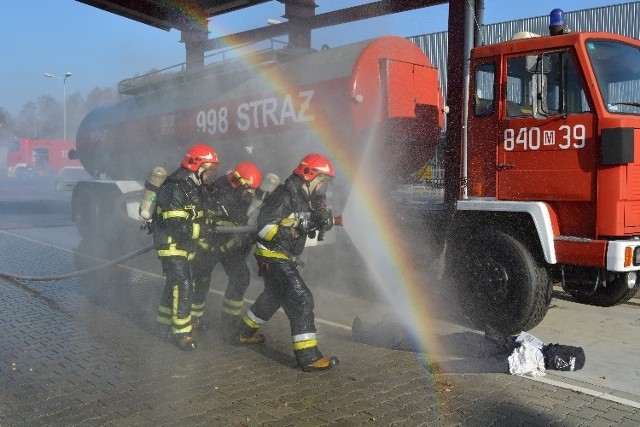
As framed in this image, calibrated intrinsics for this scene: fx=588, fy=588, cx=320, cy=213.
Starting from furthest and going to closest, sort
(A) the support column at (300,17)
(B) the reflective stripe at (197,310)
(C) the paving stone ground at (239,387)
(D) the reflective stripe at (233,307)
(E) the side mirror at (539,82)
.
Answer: (A) the support column at (300,17) → (B) the reflective stripe at (197,310) → (D) the reflective stripe at (233,307) → (E) the side mirror at (539,82) → (C) the paving stone ground at (239,387)

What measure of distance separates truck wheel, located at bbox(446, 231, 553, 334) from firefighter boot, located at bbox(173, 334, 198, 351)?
2.86 meters

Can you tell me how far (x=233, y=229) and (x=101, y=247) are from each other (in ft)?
24.2

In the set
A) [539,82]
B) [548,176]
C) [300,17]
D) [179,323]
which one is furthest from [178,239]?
[300,17]

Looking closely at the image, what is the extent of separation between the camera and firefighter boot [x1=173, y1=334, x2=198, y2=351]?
5.52 metres

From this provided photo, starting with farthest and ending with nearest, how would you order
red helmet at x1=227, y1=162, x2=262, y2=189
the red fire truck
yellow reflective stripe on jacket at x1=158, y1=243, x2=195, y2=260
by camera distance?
the red fire truck
red helmet at x1=227, y1=162, x2=262, y2=189
yellow reflective stripe on jacket at x1=158, y1=243, x2=195, y2=260

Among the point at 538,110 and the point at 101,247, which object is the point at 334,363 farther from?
the point at 101,247

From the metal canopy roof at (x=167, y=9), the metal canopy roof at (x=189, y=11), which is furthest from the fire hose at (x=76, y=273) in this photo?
the metal canopy roof at (x=167, y=9)

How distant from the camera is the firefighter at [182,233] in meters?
5.71

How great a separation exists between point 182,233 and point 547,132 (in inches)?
142

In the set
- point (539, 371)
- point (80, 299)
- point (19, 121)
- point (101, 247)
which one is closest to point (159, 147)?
A: point (101, 247)

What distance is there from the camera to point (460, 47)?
741cm

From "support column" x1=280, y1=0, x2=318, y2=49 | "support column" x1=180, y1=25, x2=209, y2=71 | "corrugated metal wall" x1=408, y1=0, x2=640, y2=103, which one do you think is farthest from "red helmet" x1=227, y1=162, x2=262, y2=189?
"corrugated metal wall" x1=408, y1=0, x2=640, y2=103

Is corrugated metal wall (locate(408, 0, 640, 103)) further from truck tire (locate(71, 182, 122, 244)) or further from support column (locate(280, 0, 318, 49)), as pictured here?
truck tire (locate(71, 182, 122, 244))

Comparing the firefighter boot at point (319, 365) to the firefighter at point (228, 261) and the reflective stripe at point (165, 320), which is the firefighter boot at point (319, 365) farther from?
the reflective stripe at point (165, 320)
